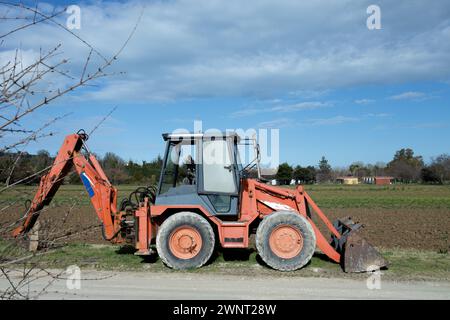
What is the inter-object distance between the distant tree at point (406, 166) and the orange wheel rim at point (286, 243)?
11819 centimetres

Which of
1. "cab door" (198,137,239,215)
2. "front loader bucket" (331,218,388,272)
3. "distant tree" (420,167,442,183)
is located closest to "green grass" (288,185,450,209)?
"cab door" (198,137,239,215)

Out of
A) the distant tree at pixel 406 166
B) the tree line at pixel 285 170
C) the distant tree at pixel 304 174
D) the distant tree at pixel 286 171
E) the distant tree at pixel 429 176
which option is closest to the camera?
the tree line at pixel 285 170

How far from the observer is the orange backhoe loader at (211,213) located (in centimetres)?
871

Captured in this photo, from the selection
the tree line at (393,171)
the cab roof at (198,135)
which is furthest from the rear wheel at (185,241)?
the tree line at (393,171)

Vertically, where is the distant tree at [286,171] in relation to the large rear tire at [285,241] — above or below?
above

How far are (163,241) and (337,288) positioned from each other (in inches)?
133

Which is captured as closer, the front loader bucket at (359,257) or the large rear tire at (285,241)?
the front loader bucket at (359,257)

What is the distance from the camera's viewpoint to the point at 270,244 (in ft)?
28.7

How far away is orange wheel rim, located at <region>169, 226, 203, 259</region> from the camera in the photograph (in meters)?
8.80

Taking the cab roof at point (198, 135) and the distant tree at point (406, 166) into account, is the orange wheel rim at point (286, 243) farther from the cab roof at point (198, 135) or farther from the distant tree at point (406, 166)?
the distant tree at point (406, 166)

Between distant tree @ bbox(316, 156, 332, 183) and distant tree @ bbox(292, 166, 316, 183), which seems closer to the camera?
distant tree @ bbox(292, 166, 316, 183)

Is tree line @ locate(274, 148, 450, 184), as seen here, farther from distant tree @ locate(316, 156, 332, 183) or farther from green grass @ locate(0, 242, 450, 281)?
green grass @ locate(0, 242, 450, 281)

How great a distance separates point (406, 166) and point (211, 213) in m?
125
